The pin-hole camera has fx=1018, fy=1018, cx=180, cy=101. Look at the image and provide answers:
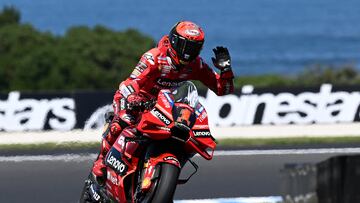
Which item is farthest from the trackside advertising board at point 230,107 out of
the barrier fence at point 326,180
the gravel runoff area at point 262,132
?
the barrier fence at point 326,180

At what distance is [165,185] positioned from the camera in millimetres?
8188

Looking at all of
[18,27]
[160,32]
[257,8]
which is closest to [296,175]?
[18,27]

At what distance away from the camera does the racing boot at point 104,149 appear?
9.38 meters

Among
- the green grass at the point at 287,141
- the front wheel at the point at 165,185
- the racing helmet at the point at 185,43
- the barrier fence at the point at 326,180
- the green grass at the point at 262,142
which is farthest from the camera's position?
the green grass at the point at 287,141

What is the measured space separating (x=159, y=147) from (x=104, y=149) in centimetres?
119

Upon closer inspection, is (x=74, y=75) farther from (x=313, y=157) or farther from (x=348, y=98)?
(x=313, y=157)

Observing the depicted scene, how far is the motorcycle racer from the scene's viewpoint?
883 cm

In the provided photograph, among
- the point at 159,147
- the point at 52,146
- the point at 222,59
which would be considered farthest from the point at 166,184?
the point at 52,146

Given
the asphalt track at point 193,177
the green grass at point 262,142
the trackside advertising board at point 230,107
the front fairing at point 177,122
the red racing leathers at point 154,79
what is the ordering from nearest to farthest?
1. the front fairing at point 177,122
2. the red racing leathers at point 154,79
3. the asphalt track at point 193,177
4. the green grass at point 262,142
5. the trackside advertising board at point 230,107

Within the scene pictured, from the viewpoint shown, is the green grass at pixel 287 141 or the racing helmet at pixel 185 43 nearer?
the racing helmet at pixel 185 43

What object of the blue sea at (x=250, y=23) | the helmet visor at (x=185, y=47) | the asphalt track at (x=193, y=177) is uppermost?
the helmet visor at (x=185, y=47)

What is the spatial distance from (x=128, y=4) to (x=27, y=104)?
17402 cm

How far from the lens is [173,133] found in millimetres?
8273

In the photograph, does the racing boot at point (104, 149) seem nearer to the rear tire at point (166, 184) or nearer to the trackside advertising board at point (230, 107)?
the rear tire at point (166, 184)
